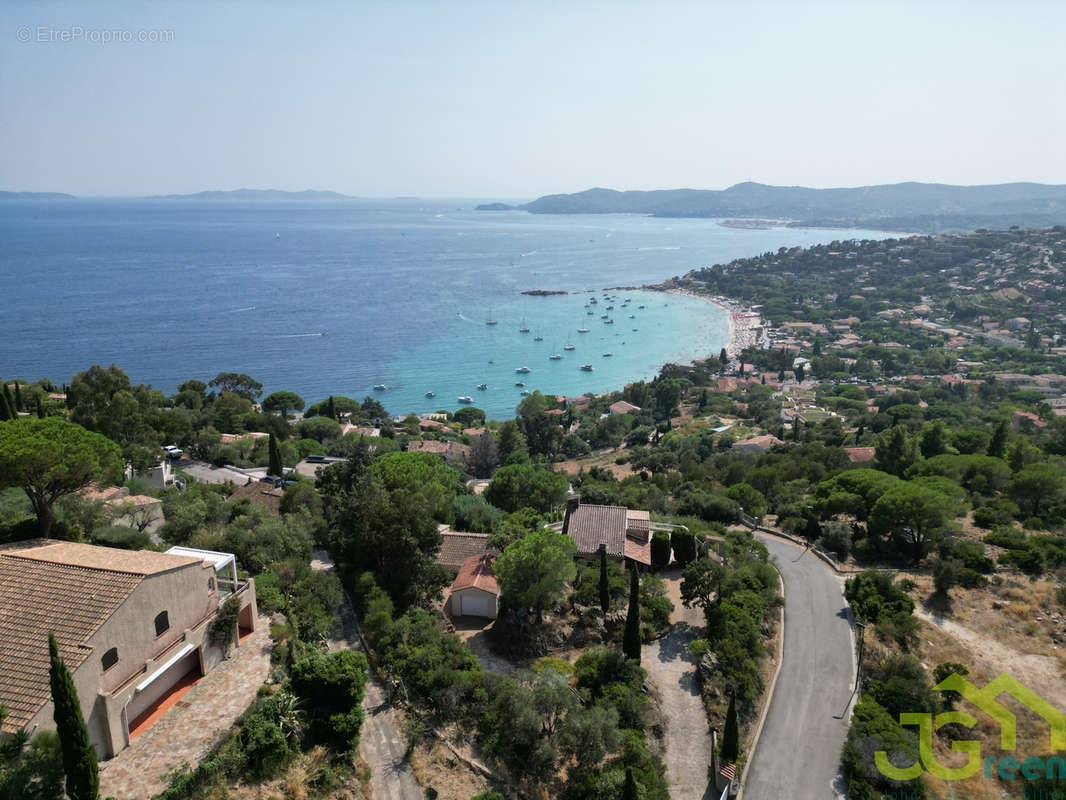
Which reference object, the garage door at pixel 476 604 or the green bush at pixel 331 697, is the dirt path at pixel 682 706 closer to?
the garage door at pixel 476 604

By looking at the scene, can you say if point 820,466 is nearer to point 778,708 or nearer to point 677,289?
point 778,708

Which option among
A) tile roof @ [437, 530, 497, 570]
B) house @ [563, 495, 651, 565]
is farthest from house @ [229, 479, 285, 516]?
house @ [563, 495, 651, 565]

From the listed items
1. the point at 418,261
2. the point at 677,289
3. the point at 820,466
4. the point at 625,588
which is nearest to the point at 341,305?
the point at 418,261

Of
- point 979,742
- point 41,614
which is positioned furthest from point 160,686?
point 979,742

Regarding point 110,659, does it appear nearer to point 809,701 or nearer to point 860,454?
point 809,701

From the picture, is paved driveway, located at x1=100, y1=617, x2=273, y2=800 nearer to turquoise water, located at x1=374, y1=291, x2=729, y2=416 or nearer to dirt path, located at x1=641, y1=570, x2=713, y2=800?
dirt path, located at x1=641, y1=570, x2=713, y2=800

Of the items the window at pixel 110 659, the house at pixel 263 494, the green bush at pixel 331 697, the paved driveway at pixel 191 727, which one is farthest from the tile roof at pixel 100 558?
the house at pixel 263 494
